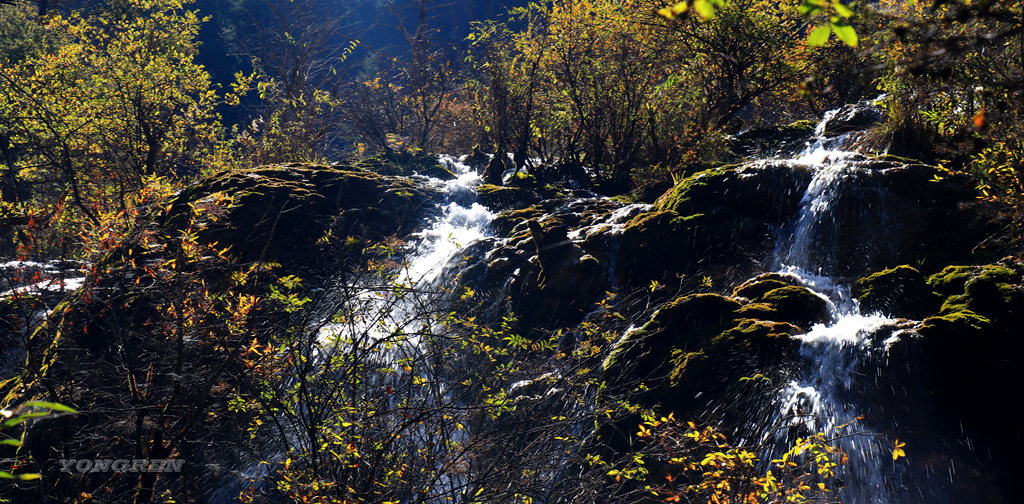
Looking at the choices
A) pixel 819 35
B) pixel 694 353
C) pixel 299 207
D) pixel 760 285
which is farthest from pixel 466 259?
pixel 819 35

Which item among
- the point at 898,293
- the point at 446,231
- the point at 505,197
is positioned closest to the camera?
the point at 898,293

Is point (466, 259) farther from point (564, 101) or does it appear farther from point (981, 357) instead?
point (564, 101)

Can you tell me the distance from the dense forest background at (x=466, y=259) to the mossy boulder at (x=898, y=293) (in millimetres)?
75

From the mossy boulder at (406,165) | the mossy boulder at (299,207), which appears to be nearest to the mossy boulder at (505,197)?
the mossy boulder at (299,207)

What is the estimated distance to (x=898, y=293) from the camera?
21.9 feet

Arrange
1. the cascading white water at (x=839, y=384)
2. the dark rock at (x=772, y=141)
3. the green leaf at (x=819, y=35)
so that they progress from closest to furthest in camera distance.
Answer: the green leaf at (x=819, y=35) < the cascading white water at (x=839, y=384) < the dark rock at (x=772, y=141)

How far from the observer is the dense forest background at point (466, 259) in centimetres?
471

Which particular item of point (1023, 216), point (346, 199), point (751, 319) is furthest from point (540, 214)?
point (1023, 216)

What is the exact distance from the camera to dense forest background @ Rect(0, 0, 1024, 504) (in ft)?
15.5

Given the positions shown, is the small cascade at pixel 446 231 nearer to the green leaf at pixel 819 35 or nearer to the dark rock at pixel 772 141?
the dark rock at pixel 772 141

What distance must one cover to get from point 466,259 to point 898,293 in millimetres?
5849

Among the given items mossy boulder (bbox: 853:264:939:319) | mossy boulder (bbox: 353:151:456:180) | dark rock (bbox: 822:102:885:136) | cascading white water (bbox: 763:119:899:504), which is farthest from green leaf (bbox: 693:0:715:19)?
mossy boulder (bbox: 353:151:456:180)

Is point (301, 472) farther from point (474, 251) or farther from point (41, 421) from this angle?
point (474, 251)

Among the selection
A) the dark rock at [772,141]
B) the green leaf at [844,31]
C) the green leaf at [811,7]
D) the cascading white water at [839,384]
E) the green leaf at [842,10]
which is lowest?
the cascading white water at [839,384]
